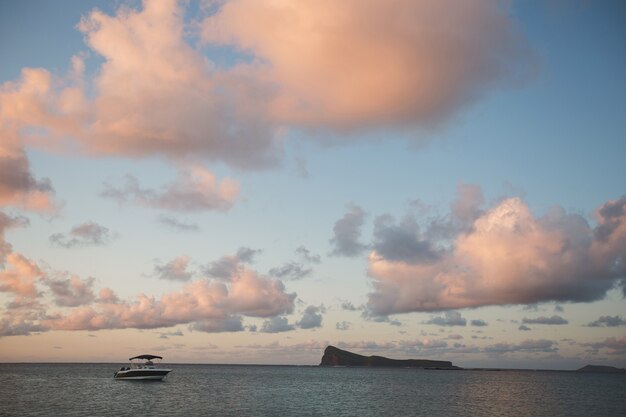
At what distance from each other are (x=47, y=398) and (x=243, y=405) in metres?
40.1

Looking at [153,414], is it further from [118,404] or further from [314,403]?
[314,403]

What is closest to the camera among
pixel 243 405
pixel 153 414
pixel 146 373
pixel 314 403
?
pixel 153 414


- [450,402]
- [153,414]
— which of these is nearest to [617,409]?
[450,402]

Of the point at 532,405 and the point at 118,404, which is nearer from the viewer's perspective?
the point at 118,404

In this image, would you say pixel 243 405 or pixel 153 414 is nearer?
pixel 153 414

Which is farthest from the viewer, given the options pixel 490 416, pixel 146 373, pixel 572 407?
pixel 146 373

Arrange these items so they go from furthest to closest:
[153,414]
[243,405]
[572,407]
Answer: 1. [572,407]
2. [243,405]
3. [153,414]

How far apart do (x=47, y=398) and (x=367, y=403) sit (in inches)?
2477

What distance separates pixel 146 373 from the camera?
462 ft

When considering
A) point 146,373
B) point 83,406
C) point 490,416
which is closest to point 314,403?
point 490,416

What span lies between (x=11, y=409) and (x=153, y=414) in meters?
23.7

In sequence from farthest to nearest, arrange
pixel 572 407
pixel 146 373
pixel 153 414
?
pixel 146 373
pixel 572 407
pixel 153 414

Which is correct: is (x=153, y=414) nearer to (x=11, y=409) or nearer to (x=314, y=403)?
(x=11, y=409)

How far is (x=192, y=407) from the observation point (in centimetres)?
8600
